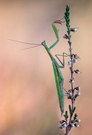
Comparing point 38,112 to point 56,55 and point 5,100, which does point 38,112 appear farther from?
point 56,55

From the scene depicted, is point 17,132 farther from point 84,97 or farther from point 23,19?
point 23,19

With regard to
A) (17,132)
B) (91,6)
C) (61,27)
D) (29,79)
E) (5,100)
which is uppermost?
(91,6)

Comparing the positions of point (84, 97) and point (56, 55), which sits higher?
point (56, 55)

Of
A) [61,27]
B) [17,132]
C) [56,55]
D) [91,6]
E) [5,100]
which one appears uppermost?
[91,6]

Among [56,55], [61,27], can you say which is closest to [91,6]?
[61,27]

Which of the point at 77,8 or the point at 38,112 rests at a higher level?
the point at 77,8

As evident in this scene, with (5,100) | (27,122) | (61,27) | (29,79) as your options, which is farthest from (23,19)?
(27,122)
